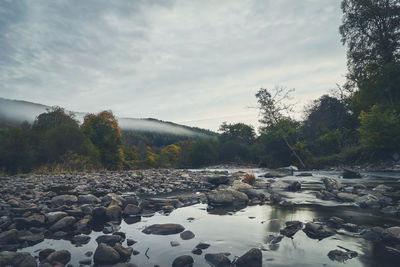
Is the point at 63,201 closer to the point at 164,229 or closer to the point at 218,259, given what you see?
the point at 164,229

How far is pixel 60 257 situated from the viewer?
3180mm

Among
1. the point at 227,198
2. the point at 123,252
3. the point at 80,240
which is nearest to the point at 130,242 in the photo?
the point at 123,252

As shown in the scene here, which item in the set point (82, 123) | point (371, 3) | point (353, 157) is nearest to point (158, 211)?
point (353, 157)

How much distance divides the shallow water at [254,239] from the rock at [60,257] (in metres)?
0.09

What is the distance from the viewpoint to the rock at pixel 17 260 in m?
2.94

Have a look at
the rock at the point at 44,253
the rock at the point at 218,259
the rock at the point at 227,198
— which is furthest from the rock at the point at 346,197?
the rock at the point at 44,253

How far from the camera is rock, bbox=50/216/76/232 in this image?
4.50 metres

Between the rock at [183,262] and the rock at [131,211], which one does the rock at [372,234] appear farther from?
the rock at [131,211]

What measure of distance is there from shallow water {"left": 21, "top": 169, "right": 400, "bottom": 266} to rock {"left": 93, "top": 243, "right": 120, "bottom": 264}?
9.5 inches

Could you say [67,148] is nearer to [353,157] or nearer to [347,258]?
[347,258]

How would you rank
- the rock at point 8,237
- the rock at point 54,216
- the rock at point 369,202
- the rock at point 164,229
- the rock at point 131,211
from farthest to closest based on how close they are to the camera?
the rock at point 369,202, the rock at point 131,211, the rock at point 54,216, the rock at point 164,229, the rock at point 8,237

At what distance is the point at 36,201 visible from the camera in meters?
6.95

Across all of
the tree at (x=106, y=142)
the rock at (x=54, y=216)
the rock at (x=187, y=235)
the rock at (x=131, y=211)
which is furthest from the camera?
the tree at (x=106, y=142)

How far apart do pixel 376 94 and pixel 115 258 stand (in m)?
30.4
